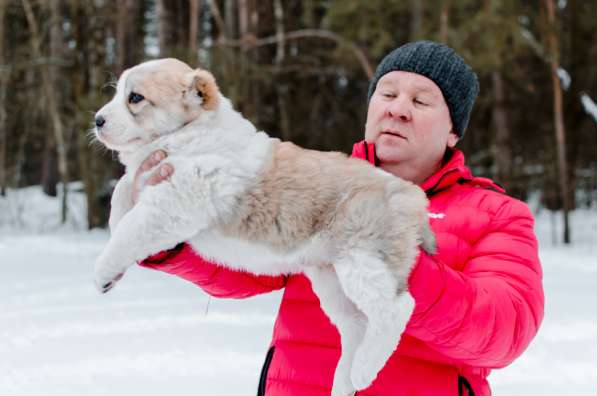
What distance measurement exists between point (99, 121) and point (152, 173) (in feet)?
0.99

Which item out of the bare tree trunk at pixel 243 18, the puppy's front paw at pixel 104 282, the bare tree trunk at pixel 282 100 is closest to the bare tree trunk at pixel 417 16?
the bare tree trunk at pixel 282 100

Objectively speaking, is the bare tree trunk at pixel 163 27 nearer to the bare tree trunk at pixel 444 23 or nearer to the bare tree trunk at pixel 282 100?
the bare tree trunk at pixel 282 100

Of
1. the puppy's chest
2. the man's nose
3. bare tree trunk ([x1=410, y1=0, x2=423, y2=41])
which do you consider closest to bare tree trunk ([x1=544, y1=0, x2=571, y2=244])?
bare tree trunk ([x1=410, y1=0, x2=423, y2=41])

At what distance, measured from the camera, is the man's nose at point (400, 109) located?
254 cm

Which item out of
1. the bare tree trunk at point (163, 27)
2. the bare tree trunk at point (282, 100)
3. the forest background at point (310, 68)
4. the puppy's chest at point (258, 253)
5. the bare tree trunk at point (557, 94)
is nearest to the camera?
the puppy's chest at point (258, 253)

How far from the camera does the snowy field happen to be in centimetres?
498

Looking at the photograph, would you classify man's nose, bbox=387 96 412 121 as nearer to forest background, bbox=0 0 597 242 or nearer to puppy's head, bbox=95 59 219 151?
puppy's head, bbox=95 59 219 151

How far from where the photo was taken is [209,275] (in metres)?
2.47

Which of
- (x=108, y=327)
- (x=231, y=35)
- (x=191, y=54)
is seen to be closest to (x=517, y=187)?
(x=231, y=35)

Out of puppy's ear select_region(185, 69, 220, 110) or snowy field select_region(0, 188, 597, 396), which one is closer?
puppy's ear select_region(185, 69, 220, 110)

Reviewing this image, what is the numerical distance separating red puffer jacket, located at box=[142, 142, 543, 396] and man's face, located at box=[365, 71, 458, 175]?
95mm

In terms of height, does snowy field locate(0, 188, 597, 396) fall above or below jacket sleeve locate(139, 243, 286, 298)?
below

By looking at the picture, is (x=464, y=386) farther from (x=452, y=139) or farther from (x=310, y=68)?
(x=310, y=68)

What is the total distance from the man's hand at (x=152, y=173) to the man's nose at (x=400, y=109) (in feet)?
3.11
